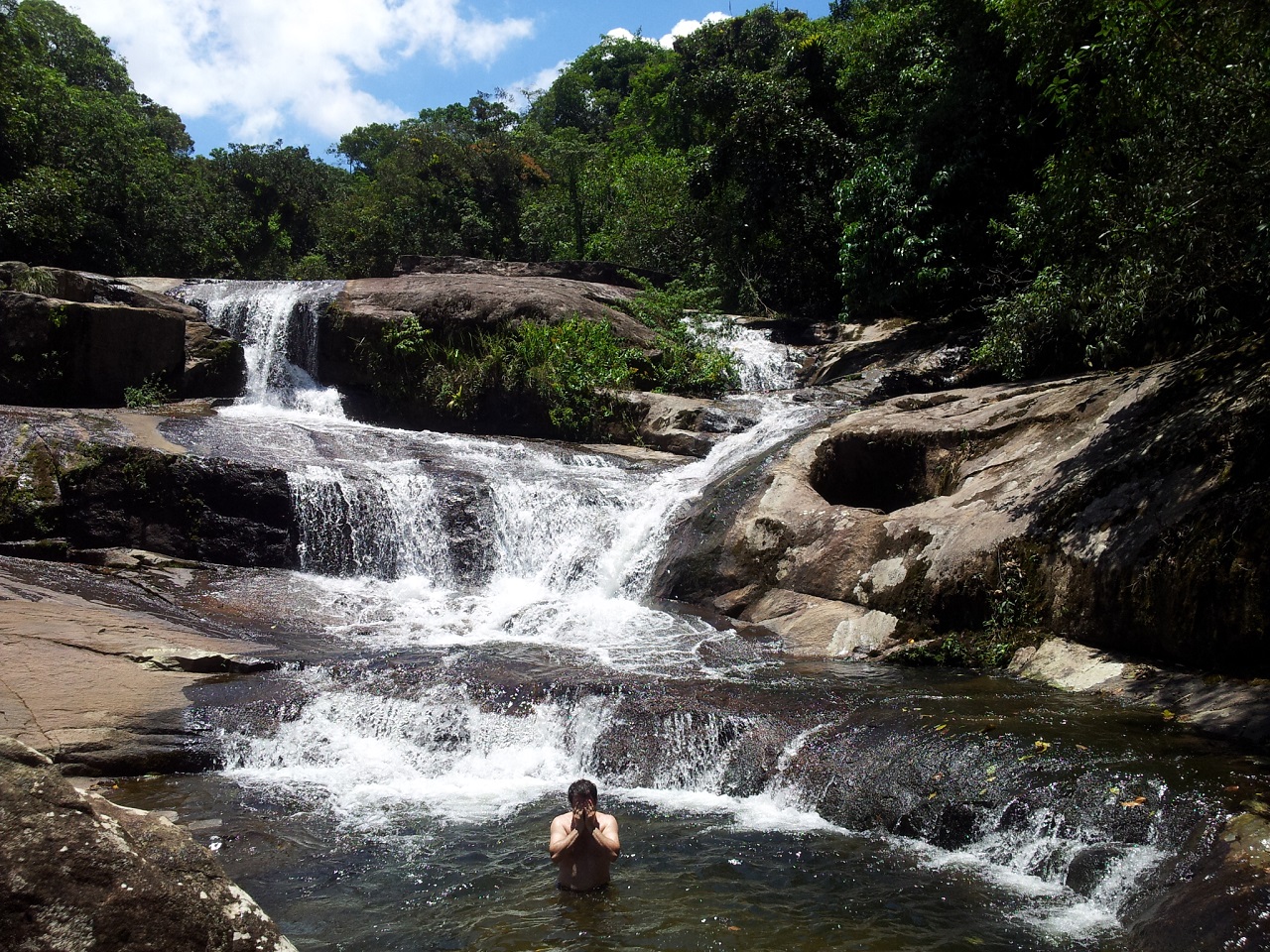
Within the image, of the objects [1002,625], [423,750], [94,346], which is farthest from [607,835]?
[94,346]

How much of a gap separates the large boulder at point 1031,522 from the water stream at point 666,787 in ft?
3.14

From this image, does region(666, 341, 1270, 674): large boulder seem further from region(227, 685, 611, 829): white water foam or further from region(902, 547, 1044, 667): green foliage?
region(227, 685, 611, 829): white water foam

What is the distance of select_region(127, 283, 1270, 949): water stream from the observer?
15.0 ft

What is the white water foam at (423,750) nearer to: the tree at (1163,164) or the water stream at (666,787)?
the water stream at (666,787)

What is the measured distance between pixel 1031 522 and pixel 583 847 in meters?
5.61

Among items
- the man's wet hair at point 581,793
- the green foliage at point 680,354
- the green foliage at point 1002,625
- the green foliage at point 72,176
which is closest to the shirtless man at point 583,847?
the man's wet hair at point 581,793

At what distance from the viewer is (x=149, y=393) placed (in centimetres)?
1631

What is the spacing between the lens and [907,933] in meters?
4.30

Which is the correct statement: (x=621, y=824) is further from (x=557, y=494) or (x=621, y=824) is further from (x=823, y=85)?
(x=823, y=85)

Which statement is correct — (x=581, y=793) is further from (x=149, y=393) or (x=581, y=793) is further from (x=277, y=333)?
(x=277, y=333)

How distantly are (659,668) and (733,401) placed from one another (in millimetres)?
9049

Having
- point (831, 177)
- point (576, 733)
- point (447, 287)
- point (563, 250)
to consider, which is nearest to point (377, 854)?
point (576, 733)

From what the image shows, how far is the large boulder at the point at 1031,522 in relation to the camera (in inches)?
270

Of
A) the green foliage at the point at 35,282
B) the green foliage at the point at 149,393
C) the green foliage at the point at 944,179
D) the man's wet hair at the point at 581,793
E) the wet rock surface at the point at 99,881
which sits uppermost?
the green foliage at the point at 944,179
